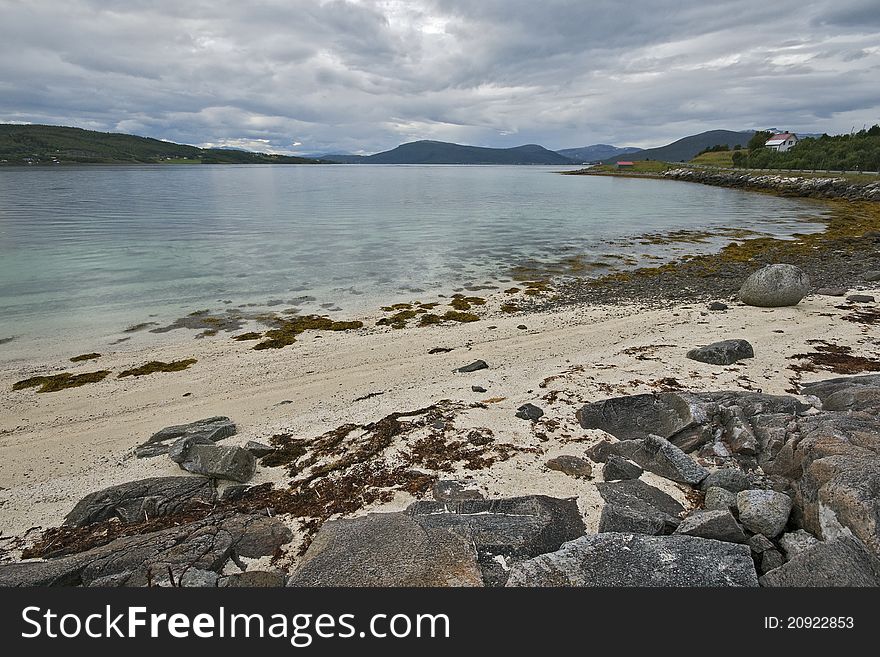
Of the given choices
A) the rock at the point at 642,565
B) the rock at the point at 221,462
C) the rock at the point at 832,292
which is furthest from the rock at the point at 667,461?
the rock at the point at 832,292

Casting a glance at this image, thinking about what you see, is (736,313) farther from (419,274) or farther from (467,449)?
(419,274)

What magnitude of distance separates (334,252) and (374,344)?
53.9 feet

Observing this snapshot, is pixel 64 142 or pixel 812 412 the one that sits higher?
pixel 64 142

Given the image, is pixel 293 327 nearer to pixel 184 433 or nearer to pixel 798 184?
pixel 184 433

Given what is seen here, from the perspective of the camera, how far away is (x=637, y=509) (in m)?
5.40

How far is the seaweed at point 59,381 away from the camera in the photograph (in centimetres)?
1118

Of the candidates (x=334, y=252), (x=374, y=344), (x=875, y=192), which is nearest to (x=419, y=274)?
(x=334, y=252)

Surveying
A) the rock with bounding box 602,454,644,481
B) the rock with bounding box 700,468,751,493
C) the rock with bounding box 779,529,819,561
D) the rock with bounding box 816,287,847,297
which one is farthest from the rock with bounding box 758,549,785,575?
the rock with bounding box 816,287,847,297

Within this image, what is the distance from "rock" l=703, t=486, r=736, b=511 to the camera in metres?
5.28

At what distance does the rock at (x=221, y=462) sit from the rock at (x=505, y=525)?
2.82 metres

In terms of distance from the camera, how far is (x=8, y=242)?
29984mm

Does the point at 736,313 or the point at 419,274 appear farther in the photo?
the point at 419,274

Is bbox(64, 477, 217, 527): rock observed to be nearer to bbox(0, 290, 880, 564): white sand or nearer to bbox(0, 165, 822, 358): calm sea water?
bbox(0, 290, 880, 564): white sand

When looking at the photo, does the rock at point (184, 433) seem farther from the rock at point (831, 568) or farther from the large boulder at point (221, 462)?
the rock at point (831, 568)
